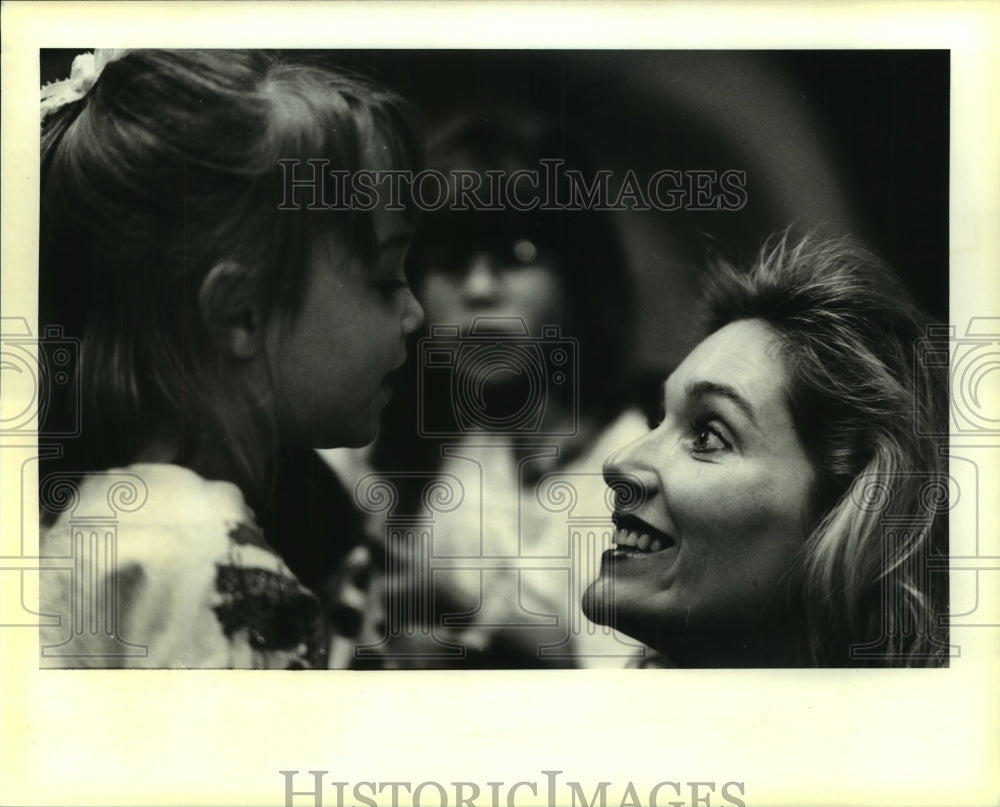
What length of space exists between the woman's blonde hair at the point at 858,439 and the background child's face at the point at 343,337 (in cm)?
104

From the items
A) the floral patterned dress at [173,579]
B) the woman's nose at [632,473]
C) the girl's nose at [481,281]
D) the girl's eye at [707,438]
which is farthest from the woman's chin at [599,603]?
the girl's nose at [481,281]

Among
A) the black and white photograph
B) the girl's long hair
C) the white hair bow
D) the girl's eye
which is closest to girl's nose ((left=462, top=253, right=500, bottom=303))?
the black and white photograph

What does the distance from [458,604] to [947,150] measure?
2.21 meters

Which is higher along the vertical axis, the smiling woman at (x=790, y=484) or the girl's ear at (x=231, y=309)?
the girl's ear at (x=231, y=309)

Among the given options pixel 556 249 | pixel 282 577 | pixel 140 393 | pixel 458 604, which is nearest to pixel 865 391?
pixel 556 249

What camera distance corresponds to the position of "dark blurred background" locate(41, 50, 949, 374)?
348cm

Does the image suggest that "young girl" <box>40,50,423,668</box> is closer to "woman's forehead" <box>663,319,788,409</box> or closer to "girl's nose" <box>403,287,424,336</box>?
"girl's nose" <box>403,287,424,336</box>

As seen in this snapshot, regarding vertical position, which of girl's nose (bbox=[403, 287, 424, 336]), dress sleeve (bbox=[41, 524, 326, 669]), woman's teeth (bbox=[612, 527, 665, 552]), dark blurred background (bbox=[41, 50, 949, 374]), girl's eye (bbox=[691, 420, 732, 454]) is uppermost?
dark blurred background (bbox=[41, 50, 949, 374])

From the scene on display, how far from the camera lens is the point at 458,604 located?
11.4ft

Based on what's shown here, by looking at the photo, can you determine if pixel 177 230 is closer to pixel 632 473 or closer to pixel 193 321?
pixel 193 321

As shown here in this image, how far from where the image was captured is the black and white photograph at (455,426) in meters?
3.46

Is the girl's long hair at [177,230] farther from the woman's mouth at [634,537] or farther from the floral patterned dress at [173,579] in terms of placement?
the woman's mouth at [634,537]

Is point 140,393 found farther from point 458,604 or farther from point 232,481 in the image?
point 458,604

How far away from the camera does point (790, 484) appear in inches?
135
